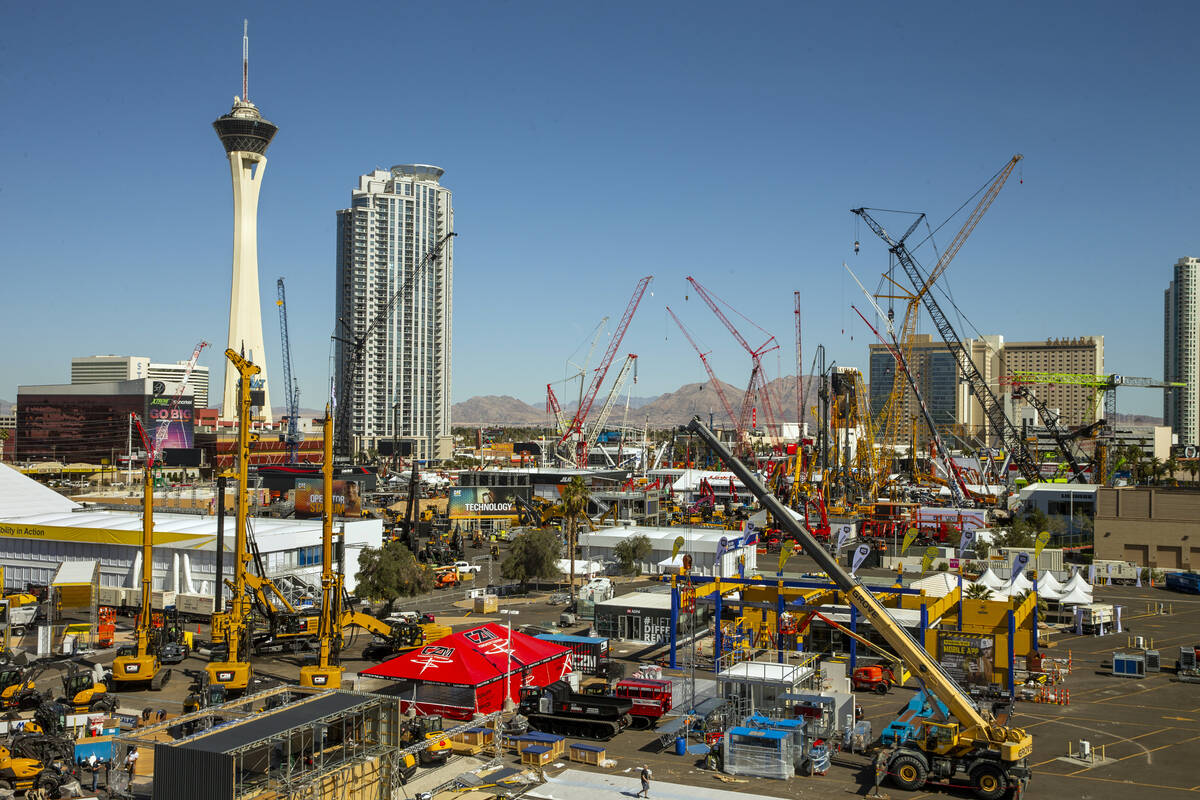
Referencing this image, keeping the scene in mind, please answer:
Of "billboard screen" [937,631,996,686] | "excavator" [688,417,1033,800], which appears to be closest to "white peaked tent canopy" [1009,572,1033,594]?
"billboard screen" [937,631,996,686]

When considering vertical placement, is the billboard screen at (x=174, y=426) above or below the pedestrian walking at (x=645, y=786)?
above

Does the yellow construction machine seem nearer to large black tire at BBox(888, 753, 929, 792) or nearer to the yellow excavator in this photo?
the yellow excavator

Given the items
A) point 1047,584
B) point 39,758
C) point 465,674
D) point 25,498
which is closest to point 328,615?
point 465,674

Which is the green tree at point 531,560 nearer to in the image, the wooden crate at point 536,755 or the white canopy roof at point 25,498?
the wooden crate at point 536,755

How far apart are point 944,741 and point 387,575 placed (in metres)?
28.7

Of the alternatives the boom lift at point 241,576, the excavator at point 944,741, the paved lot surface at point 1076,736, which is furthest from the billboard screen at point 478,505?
the excavator at point 944,741

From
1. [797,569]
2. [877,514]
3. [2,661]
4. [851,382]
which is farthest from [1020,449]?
[2,661]

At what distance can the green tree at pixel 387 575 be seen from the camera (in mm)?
46500

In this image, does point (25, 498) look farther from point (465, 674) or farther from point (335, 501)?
point (465, 674)

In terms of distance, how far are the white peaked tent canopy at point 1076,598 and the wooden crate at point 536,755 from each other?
32.4 meters

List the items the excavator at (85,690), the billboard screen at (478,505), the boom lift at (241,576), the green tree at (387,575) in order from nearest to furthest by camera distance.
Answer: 1. the excavator at (85,690)
2. the boom lift at (241,576)
3. the green tree at (387,575)
4. the billboard screen at (478,505)

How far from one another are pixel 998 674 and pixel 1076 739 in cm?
607

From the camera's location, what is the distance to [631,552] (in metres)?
60.7

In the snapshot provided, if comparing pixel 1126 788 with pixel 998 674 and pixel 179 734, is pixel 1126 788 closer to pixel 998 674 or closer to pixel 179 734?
pixel 998 674
